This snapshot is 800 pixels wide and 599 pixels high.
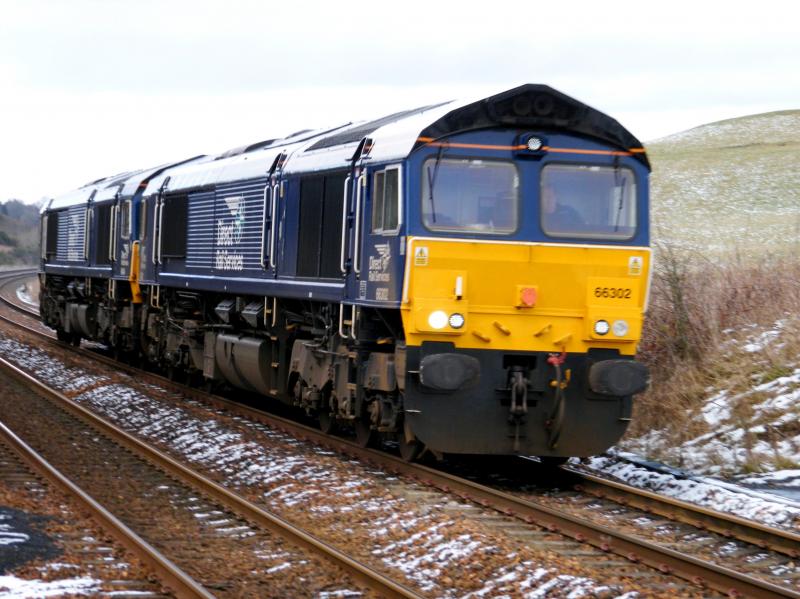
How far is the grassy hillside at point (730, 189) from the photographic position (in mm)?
32188

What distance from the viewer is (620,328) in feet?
35.7

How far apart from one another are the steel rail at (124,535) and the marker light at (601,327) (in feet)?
14.6

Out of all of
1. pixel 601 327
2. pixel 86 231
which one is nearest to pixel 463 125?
pixel 601 327

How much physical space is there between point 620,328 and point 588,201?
3.98 ft

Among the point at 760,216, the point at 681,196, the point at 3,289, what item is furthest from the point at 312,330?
the point at 3,289

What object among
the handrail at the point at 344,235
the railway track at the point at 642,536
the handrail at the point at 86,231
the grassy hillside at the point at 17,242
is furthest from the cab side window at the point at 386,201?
the grassy hillside at the point at 17,242

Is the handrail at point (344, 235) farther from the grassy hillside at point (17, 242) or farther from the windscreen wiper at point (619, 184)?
the grassy hillside at point (17, 242)

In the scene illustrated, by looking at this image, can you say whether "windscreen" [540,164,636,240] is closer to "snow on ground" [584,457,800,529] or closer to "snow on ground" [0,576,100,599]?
"snow on ground" [584,457,800,529]

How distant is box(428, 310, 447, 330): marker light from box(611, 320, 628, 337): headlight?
5.16ft

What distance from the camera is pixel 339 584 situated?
7.48m

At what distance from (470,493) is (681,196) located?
35727 millimetres

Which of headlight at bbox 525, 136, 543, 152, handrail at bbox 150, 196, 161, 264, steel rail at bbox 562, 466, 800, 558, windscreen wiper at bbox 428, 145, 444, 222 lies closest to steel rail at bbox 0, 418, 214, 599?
windscreen wiper at bbox 428, 145, 444, 222

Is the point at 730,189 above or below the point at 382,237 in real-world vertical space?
above

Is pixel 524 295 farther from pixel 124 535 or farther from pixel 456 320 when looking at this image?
pixel 124 535
